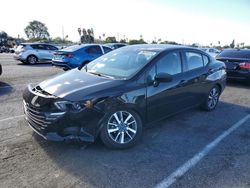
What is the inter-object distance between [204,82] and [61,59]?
7880mm

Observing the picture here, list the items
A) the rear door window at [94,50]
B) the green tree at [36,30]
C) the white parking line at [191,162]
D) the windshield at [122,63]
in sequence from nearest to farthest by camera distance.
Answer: the white parking line at [191,162], the windshield at [122,63], the rear door window at [94,50], the green tree at [36,30]

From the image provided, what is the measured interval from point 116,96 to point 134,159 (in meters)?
0.96

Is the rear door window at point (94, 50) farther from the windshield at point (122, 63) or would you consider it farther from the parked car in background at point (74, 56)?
the windshield at point (122, 63)

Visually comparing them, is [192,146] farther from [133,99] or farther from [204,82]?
[204,82]

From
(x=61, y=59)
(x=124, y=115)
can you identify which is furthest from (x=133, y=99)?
(x=61, y=59)

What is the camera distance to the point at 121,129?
3.96 meters

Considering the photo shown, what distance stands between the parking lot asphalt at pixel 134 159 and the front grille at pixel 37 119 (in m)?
0.36

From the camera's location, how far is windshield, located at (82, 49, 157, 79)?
4367mm

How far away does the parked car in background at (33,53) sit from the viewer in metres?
16.1

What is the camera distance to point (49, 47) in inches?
688

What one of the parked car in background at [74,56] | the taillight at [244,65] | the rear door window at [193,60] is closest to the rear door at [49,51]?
the parked car in background at [74,56]

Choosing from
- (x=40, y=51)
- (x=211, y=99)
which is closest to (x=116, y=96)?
(x=211, y=99)

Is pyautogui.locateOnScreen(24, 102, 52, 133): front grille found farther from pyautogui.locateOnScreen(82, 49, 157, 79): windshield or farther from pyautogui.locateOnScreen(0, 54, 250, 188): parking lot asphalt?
pyautogui.locateOnScreen(82, 49, 157, 79): windshield

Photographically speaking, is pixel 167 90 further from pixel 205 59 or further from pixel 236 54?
pixel 236 54
